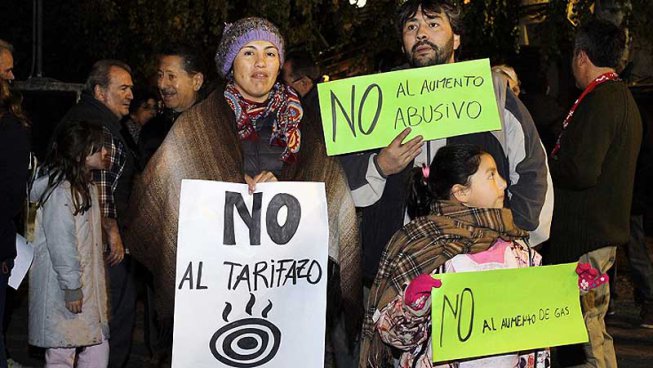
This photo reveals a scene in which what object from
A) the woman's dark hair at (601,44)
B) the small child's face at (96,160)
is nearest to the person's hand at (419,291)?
the woman's dark hair at (601,44)

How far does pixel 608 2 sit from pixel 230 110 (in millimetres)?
9219

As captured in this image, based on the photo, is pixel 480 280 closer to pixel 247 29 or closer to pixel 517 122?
pixel 517 122

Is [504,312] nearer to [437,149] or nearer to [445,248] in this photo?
[445,248]

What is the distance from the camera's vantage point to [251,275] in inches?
181

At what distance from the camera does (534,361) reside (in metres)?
4.57

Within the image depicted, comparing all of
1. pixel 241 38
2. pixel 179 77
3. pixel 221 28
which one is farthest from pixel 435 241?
pixel 221 28

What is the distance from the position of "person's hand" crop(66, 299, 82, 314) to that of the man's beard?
8.62ft

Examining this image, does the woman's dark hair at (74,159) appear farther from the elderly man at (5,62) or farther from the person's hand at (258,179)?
the person's hand at (258,179)

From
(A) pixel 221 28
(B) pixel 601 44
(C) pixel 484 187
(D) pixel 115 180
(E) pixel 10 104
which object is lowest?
(C) pixel 484 187

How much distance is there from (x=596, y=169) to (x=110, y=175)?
9.28 ft

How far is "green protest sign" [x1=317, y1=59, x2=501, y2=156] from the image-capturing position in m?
4.66

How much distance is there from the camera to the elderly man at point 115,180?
735 centimetres

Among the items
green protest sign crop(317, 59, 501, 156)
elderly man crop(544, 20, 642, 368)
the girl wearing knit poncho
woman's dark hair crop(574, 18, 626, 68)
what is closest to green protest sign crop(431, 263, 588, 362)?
the girl wearing knit poncho

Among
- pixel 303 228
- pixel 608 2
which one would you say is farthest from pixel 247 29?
pixel 608 2
